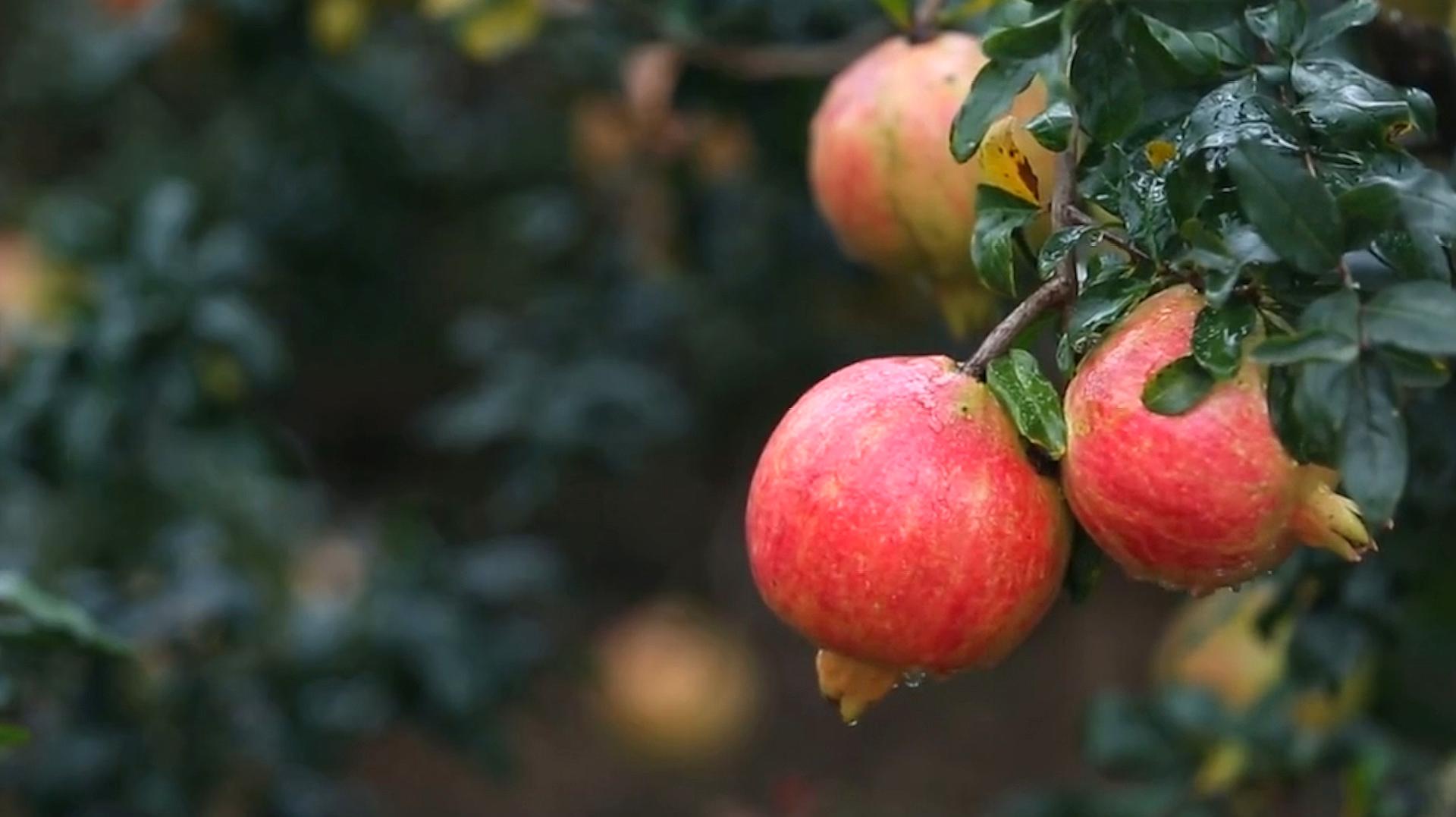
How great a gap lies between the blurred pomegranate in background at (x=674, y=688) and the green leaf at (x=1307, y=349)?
175 centimetres

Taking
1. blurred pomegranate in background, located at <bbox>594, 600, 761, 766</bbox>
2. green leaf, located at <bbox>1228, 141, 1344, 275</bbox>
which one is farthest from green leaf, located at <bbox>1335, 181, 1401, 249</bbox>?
blurred pomegranate in background, located at <bbox>594, 600, 761, 766</bbox>

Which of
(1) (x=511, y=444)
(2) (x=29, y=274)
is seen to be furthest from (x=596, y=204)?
(2) (x=29, y=274)

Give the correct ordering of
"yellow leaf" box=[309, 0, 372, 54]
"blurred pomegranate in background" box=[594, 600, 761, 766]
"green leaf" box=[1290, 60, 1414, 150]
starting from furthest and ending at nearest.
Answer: "blurred pomegranate in background" box=[594, 600, 761, 766] → "yellow leaf" box=[309, 0, 372, 54] → "green leaf" box=[1290, 60, 1414, 150]

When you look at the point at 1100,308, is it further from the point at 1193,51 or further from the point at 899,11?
the point at 899,11

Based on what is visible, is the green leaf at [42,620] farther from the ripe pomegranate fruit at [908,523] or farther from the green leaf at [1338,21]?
the green leaf at [1338,21]

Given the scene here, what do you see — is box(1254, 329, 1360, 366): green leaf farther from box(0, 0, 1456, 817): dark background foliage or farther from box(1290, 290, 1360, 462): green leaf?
box(0, 0, 1456, 817): dark background foliage

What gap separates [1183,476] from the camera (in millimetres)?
656

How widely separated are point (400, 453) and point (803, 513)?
235 cm

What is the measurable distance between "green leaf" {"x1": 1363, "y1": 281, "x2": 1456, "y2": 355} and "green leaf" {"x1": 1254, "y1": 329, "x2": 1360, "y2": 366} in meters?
0.01

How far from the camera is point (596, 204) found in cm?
201

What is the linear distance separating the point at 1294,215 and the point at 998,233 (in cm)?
14

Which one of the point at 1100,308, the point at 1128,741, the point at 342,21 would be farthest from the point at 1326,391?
the point at 342,21

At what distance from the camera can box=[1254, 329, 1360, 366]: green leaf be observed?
0.63 meters

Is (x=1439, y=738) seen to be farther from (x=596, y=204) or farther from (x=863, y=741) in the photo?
(x=863, y=741)
